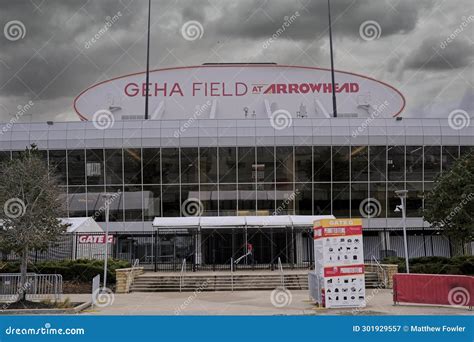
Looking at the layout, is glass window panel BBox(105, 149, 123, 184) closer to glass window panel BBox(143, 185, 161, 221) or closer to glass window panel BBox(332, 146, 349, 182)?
glass window panel BBox(143, 185, 161, 221)

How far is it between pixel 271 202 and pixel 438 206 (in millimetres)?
16276

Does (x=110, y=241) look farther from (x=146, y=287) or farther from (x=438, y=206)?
(x=438, y=206)

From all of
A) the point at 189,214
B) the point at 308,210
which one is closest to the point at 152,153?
the point at 189,214

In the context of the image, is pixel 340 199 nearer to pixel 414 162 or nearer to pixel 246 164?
pixel 414 162

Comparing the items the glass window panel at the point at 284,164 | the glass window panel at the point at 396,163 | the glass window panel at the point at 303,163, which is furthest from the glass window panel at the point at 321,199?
the glass window panel at the point at 396,163

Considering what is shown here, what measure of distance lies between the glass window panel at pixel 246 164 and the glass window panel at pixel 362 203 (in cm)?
766

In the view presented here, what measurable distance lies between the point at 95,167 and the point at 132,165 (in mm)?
2889

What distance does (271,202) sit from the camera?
44062mm

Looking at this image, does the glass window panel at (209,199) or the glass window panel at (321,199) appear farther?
the glass window panel at (209,199)

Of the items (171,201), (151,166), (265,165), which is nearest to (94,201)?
(151,166)

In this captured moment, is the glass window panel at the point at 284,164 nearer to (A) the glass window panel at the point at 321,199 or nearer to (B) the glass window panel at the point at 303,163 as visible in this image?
(B) the glass window panel at the point at 303,163

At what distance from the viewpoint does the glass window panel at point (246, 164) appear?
44.1 meters

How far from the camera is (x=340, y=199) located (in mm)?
43906

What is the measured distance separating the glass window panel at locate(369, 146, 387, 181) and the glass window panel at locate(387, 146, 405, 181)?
397 mm
